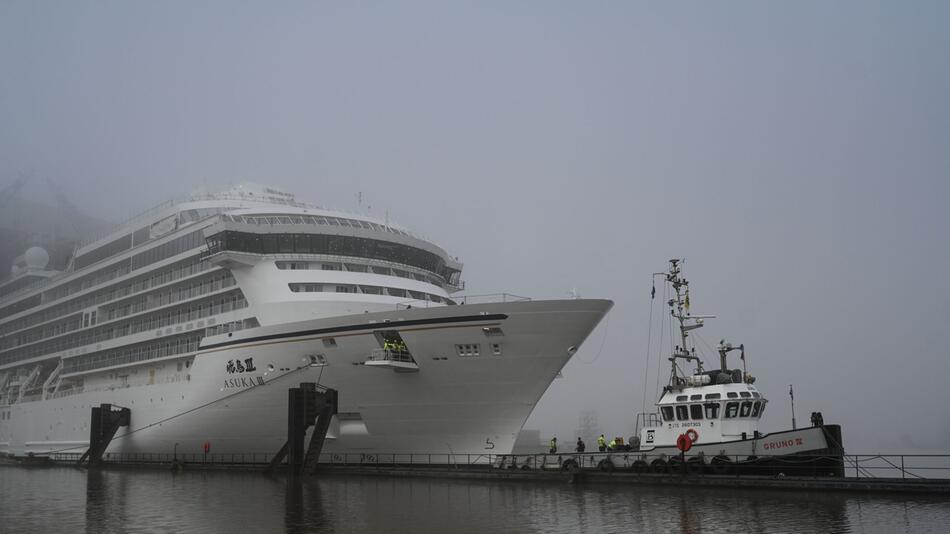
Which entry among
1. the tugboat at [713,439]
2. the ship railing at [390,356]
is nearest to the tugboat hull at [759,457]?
the tugboat at [713,439]

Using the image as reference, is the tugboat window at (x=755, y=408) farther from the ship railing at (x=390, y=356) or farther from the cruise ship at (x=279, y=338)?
the ship railing at (x=390, y=356)

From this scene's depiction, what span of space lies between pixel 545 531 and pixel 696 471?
10.7 m

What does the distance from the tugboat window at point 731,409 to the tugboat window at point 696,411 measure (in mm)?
819

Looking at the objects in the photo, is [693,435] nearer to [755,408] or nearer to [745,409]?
[745,409]

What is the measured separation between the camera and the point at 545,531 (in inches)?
581

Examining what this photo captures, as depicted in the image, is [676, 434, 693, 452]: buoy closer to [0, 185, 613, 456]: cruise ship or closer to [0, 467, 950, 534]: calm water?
[0, 467, 950, 534]: calm water

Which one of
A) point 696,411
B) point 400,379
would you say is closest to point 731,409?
point 696,411

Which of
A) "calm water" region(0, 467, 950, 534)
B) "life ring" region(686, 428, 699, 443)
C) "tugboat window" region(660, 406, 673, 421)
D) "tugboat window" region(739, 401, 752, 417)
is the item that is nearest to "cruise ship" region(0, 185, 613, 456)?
"calm water" region(0, 467, 950, 534)

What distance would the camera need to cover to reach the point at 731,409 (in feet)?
80.1

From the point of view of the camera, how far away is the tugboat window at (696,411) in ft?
81.6

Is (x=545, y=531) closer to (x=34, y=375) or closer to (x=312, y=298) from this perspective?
(x=312, y=298)

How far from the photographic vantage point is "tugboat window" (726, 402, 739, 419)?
24.4 metres

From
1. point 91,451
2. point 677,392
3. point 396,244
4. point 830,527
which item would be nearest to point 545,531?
point 830,527

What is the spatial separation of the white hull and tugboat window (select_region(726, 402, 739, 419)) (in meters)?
4.92
